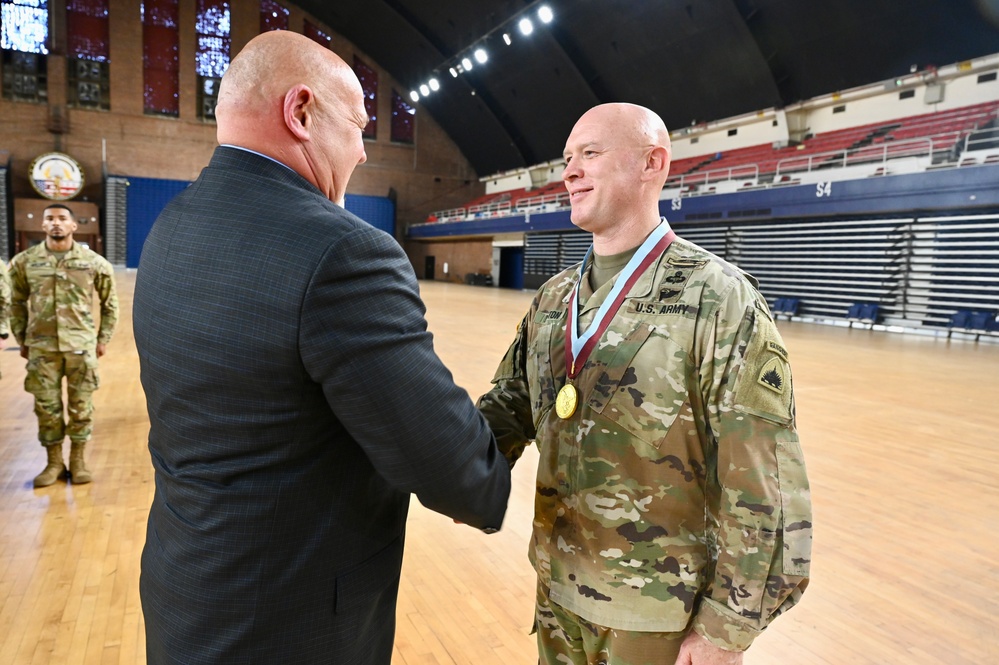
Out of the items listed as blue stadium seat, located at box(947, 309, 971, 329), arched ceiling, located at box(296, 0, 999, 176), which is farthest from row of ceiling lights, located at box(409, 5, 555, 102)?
blue stadium seat, located at box(947, 309, 971, 329)

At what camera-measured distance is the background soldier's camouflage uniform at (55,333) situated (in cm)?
396

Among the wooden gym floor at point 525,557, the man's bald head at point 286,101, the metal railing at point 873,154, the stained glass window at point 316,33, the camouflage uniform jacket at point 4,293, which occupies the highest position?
the stained glass window at point 316,33

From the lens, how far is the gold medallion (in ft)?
4.41

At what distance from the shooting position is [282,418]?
3.13 feet

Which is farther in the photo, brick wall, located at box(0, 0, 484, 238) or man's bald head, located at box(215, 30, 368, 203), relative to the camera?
brick wall, located at box(0, 0, 484, 238)

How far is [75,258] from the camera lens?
421 centimetres

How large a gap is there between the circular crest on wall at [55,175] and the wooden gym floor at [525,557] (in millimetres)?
24041

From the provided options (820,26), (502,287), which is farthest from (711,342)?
(502,287)

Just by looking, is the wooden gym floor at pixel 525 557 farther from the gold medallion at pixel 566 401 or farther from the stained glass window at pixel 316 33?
the stained glass window at pixel 316 33

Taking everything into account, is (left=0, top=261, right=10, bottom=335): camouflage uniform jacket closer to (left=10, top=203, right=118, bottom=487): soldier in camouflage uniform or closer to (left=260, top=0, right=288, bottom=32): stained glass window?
(left=10, top=203, right=118, bottom=487): soldier in camouflage uniform

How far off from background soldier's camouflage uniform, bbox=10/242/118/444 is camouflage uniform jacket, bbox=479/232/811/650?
3.83m

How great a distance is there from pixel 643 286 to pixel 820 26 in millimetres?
17192

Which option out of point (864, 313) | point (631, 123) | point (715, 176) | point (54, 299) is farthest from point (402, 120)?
point (631, 123)

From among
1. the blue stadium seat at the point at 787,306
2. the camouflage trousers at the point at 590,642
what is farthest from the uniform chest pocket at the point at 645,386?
the blue stadium seat at the point at 787,306
